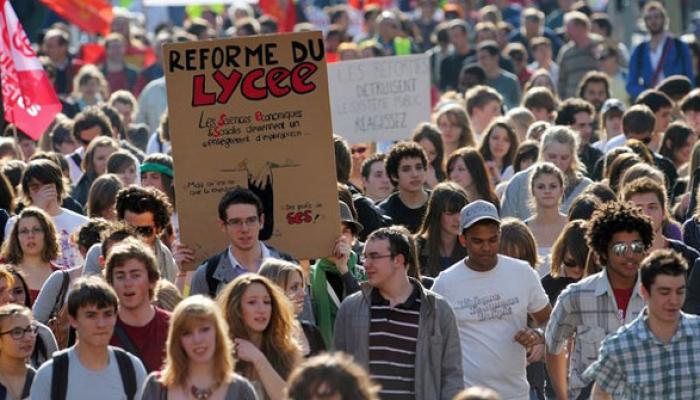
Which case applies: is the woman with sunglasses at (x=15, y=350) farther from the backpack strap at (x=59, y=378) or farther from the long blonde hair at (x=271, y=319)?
the long blonde hair at (x=271, y=319)

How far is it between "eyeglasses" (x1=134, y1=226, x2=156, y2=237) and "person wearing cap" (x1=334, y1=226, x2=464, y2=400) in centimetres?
168

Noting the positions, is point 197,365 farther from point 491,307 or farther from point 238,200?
point 491,307

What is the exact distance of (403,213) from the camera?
13734mm

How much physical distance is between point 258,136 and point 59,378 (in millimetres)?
2694

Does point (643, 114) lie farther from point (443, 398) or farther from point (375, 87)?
point (443, 398)

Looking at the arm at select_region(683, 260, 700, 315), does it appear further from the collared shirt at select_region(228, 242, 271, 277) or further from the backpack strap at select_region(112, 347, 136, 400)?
the backpack strap at select_region(112, 347, 136, 400)

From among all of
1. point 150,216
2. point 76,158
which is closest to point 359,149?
point 76,158

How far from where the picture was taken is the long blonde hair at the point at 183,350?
27.9 feet

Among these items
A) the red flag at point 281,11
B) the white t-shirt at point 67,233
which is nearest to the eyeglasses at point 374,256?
the white t-shirt at point 67,233

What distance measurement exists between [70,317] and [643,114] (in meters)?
8.14

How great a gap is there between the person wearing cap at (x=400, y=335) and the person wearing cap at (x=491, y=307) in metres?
0.53

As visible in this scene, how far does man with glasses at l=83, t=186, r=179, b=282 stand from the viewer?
1136 cm

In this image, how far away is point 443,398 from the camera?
32.1ft

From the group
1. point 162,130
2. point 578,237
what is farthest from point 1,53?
point 578,237
